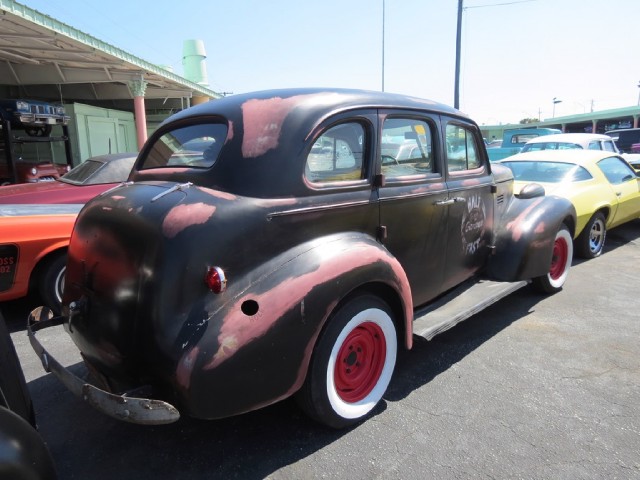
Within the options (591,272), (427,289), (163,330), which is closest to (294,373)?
(163,330)

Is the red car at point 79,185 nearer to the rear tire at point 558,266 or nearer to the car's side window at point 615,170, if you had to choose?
the rear tire at point 558,266

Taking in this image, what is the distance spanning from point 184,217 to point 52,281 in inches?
108

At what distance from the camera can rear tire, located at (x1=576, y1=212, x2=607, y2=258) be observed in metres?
5.98

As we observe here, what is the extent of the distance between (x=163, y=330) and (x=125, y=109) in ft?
68.6

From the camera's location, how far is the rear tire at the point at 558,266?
180 inches

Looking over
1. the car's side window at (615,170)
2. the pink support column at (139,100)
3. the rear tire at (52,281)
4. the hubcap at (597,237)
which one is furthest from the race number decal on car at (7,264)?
the pink support column at (139,100)

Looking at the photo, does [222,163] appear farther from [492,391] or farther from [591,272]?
[591,272]

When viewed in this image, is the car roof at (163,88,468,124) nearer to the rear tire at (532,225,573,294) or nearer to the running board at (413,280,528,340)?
the running board at (413,280,528,340)

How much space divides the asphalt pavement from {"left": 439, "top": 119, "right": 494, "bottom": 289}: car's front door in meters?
0.67

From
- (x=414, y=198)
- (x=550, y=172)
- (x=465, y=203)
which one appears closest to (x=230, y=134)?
(x=414, y=198)

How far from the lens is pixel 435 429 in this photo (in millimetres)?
2557

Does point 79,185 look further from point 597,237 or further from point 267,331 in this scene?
point 597,237

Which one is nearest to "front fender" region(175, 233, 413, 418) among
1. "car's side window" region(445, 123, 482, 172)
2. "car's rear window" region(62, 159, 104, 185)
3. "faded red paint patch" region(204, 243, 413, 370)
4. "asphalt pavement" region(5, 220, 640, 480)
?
"faded red paint patch" region(204, 243, 413, 370)

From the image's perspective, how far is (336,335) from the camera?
7.82 ft
